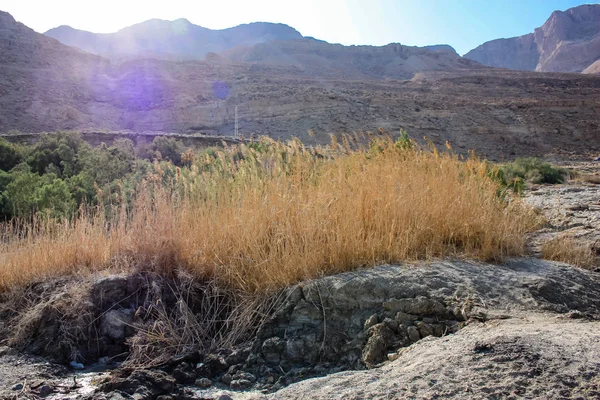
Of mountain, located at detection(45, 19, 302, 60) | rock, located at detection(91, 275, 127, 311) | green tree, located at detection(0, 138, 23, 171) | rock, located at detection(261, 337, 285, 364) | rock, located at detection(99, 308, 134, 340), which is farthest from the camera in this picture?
mountain, located at detection(45, 19, 302, 60)

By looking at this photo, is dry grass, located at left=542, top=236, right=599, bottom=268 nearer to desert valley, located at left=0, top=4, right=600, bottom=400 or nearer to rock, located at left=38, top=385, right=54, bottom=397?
desert valley, located at left=0, top=4, right=600, bottom=400

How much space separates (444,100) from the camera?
36344mm

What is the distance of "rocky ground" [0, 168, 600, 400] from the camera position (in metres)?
2.53

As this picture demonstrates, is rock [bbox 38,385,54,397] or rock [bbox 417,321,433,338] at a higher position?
rock [bbox 417,321,433,338]

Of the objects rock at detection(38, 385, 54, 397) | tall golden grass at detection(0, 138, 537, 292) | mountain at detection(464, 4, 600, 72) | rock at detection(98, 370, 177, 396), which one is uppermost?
mountain at detection(464, 4, 600, 72)

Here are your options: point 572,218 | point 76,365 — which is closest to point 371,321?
point 76,365

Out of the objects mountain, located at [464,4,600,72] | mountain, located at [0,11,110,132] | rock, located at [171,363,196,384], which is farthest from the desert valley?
mountain, located at [464,4,600,72]

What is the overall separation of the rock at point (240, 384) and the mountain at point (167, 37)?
12027cm

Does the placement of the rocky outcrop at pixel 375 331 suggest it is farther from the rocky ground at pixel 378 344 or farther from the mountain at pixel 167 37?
the mountain at pixel 167 37

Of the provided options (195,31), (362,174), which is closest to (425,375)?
(362,174)

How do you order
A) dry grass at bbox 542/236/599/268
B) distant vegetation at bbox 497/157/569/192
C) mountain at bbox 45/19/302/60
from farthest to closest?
mountain at bbox 45/19/302/60 → distant vegetation at bbox 497/157/569/192 → dry grass at bbox 542/236/599/268

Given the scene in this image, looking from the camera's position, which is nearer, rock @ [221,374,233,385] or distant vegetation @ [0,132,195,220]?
rock @ [221,374,233,385]

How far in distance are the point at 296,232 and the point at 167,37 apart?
134811 millimetres

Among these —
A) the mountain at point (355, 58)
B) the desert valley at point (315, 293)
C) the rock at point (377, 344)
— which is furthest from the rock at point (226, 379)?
the mountain at point (355, 58)
